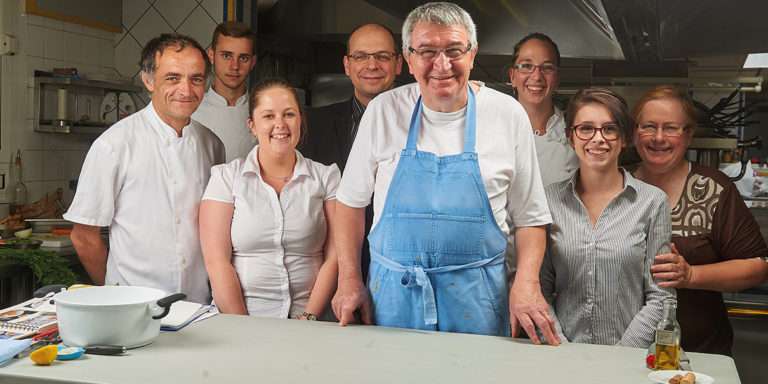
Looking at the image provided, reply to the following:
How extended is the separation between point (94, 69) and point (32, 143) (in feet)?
1.71

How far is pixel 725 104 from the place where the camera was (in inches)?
114

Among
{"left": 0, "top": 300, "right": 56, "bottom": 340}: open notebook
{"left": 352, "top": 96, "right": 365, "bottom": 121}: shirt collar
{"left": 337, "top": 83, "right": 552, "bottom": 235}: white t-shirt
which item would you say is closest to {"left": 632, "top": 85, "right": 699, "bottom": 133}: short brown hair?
{"left": 337, "top": 83, "right": 552, "bottom": 235}: white t-shirt

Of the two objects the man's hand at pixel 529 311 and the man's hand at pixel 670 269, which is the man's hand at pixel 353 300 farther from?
the man's hand at pixel 670 269

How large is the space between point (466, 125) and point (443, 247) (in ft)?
1.33

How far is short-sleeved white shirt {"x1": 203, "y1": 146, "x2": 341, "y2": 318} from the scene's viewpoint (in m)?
3.00

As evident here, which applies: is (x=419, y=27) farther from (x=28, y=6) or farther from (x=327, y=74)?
(x=28, y=6)

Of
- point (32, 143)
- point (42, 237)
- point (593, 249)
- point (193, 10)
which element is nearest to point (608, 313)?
point (593, 249)

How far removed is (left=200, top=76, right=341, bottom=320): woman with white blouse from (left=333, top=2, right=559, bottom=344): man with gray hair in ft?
0.82

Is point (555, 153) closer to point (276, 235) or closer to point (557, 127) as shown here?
point (557, 127)

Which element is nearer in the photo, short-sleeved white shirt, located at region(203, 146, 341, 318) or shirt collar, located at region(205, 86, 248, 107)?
short-sleeved white shirt, located at region(203, 146, 341, 318)

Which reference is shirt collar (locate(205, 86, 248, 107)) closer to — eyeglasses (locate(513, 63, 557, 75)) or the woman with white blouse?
the woman with white blouse

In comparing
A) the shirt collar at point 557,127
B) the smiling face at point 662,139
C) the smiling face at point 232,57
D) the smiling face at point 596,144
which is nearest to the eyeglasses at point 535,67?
the shirt collar at point 557,127

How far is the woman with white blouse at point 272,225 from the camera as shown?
3.00m

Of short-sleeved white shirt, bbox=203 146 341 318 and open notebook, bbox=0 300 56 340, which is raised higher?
short-sleeved white shirt, bbox=203 146 341 318
